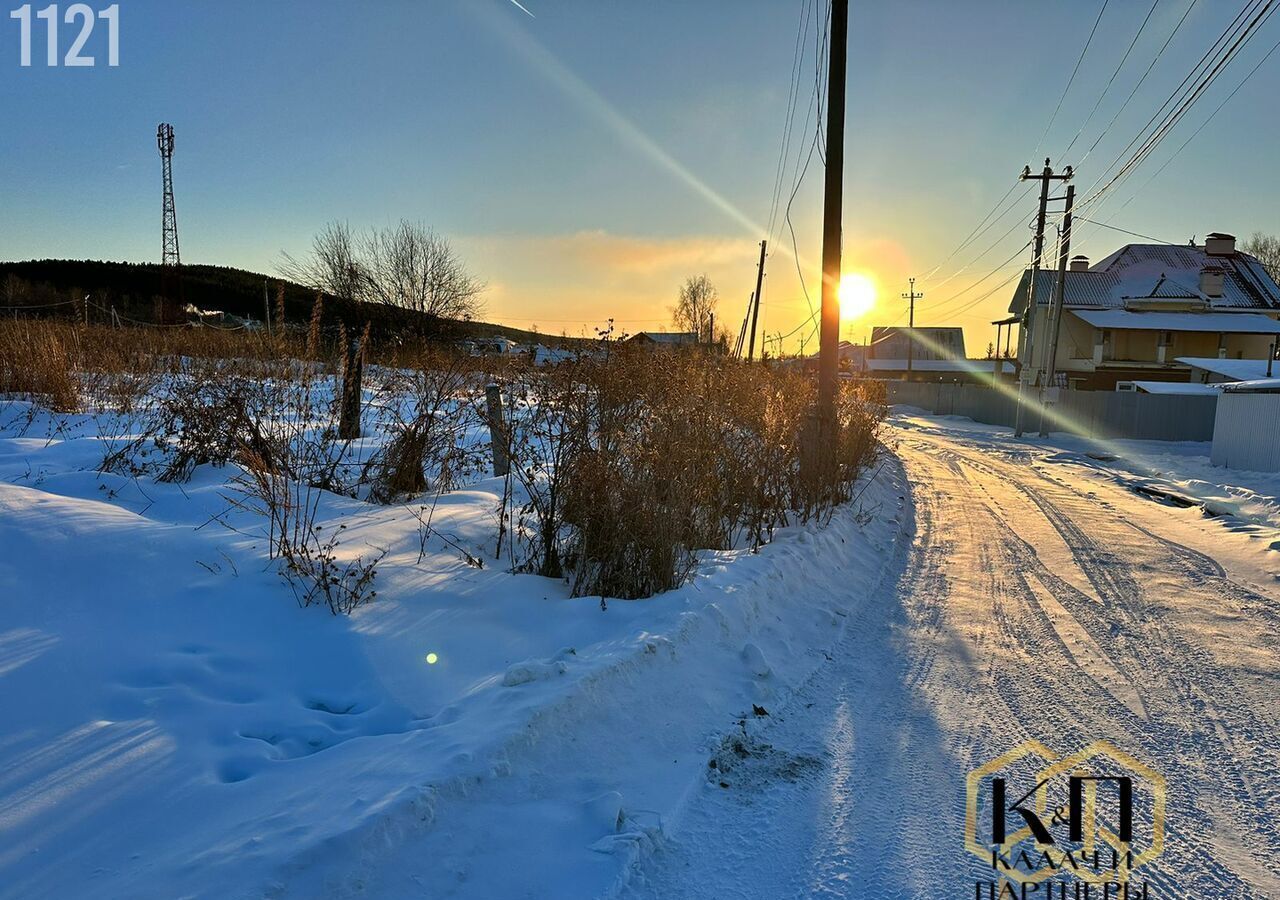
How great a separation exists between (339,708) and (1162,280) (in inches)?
1955

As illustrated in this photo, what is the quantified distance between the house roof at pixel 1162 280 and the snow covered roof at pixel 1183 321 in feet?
3.26

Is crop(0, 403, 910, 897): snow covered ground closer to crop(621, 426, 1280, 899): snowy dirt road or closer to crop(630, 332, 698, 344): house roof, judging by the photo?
crop(621, 426, 1280, 899): snowy dirt road

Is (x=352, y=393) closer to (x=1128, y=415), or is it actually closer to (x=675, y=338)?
(x=675, y=338)

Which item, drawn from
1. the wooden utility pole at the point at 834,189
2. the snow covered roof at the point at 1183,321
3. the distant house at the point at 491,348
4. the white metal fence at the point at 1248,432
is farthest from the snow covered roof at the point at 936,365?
the wooden utility pole at the point at 834,189

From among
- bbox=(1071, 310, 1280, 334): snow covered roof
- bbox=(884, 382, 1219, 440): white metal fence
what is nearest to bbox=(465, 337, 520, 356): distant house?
bbox=(884, 382, 1219, 440): white metal fence

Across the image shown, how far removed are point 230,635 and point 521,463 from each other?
7.25ft

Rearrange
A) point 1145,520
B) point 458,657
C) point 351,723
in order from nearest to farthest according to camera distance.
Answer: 1. point 351,723
2. point 458,657
3. point 1145,520

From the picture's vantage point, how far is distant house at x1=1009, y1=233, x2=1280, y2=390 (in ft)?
123

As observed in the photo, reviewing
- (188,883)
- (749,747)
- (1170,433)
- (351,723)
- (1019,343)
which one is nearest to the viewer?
(188,883)

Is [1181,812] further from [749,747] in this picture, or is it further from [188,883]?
[188,883]

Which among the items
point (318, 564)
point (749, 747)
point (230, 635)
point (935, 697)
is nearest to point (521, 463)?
point (318, 564)

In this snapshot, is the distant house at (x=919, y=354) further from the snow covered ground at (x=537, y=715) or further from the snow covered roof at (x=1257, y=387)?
the snow covered ground at (x=537, y=715)

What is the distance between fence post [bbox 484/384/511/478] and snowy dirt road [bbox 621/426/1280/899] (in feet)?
9.61

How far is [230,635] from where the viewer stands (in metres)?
→ 3.36
